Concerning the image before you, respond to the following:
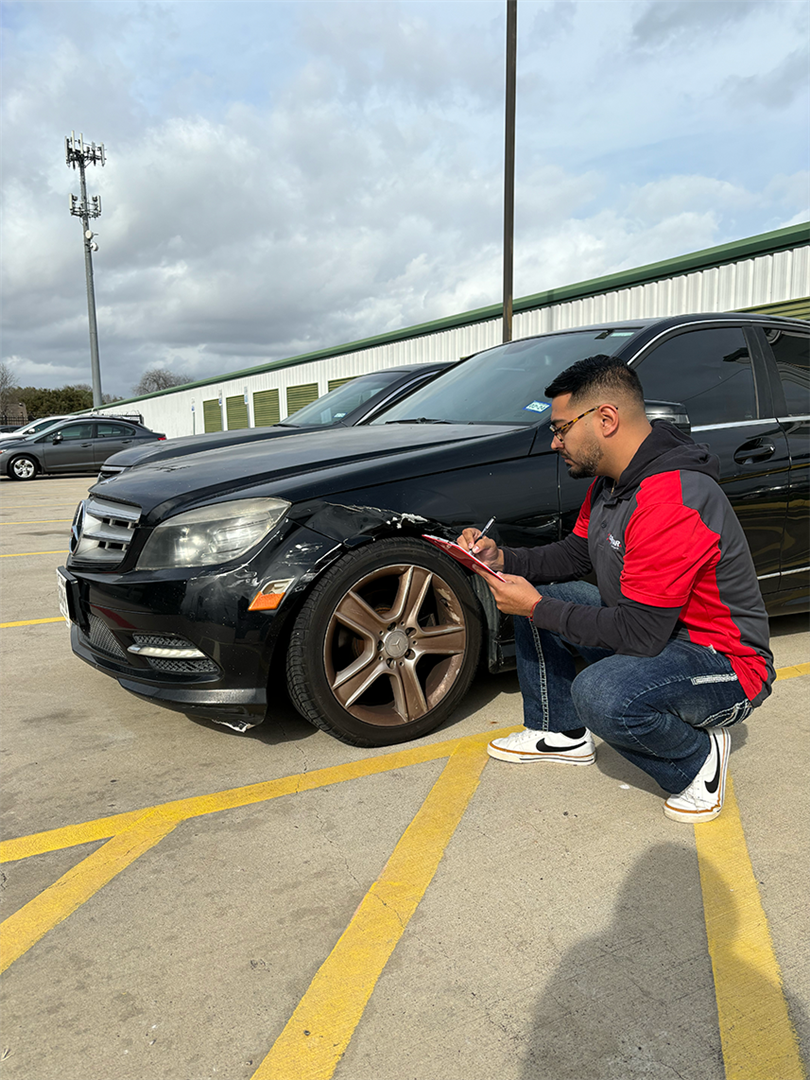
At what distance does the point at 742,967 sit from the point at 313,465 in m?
2.06

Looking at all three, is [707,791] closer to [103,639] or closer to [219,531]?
[219,531]

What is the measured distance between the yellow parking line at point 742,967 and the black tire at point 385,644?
3.38ft

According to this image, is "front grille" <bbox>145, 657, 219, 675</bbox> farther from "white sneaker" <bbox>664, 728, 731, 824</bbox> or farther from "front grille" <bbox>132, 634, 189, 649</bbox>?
"white sneaker" <bbox>664, 728, 731, 824</bbox>

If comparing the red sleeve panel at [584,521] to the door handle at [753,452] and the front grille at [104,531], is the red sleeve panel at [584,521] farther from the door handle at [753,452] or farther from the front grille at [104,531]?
the front grille at [104,531]

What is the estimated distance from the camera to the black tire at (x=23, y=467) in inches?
757

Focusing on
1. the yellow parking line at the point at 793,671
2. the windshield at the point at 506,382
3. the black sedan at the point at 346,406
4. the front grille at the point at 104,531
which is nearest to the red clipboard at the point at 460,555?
the windshield at the point at 506,382

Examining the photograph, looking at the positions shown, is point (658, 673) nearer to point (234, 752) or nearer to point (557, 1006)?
point (557, 1006)

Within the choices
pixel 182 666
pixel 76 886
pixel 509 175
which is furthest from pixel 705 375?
pixel 509 175

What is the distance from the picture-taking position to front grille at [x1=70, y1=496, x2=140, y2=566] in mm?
3068

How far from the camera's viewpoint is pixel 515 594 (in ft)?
8.54

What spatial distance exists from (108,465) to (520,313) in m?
10.6

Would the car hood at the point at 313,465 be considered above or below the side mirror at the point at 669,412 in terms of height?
below

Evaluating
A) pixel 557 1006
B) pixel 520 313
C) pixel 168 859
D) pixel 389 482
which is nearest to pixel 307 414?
pixel 389 482

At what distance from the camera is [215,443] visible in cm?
605
